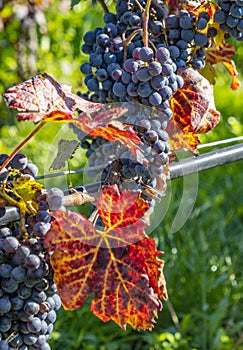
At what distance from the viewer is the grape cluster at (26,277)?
715 mm

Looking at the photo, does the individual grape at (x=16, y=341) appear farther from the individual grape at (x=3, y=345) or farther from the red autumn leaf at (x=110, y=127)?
the red autumn leaf at (x=110, y=127)

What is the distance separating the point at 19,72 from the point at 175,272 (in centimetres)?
149

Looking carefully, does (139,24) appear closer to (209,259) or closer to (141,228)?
(141,228)

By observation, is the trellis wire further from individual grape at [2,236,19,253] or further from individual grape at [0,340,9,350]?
individual grape at [0,340,9,350]

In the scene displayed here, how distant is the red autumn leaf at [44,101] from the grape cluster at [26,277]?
0.29ft

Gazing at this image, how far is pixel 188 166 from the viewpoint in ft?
3.00

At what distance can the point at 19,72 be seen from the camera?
3.37 meters

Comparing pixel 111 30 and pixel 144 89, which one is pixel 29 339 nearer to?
pixel 144 89

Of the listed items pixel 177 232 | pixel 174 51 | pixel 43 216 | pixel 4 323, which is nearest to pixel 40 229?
pixel 43 216

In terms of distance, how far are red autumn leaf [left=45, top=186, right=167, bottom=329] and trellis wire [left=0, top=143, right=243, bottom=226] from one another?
0.25ft

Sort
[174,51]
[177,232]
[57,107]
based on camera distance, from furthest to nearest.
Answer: [177,232] → [174,51] → [57,107]

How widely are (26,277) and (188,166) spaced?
30 centimetres

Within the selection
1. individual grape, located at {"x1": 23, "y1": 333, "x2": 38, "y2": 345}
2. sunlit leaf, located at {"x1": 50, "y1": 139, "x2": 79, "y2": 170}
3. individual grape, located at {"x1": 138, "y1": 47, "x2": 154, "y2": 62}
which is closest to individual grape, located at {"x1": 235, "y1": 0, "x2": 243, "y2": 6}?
individual grape, located at {"x1": 138, "y1": 47, "x2": 154, "y2": 62}

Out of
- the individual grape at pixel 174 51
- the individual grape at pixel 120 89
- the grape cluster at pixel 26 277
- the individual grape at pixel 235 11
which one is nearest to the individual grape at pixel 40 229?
the grape cluster at pixel 26 277
